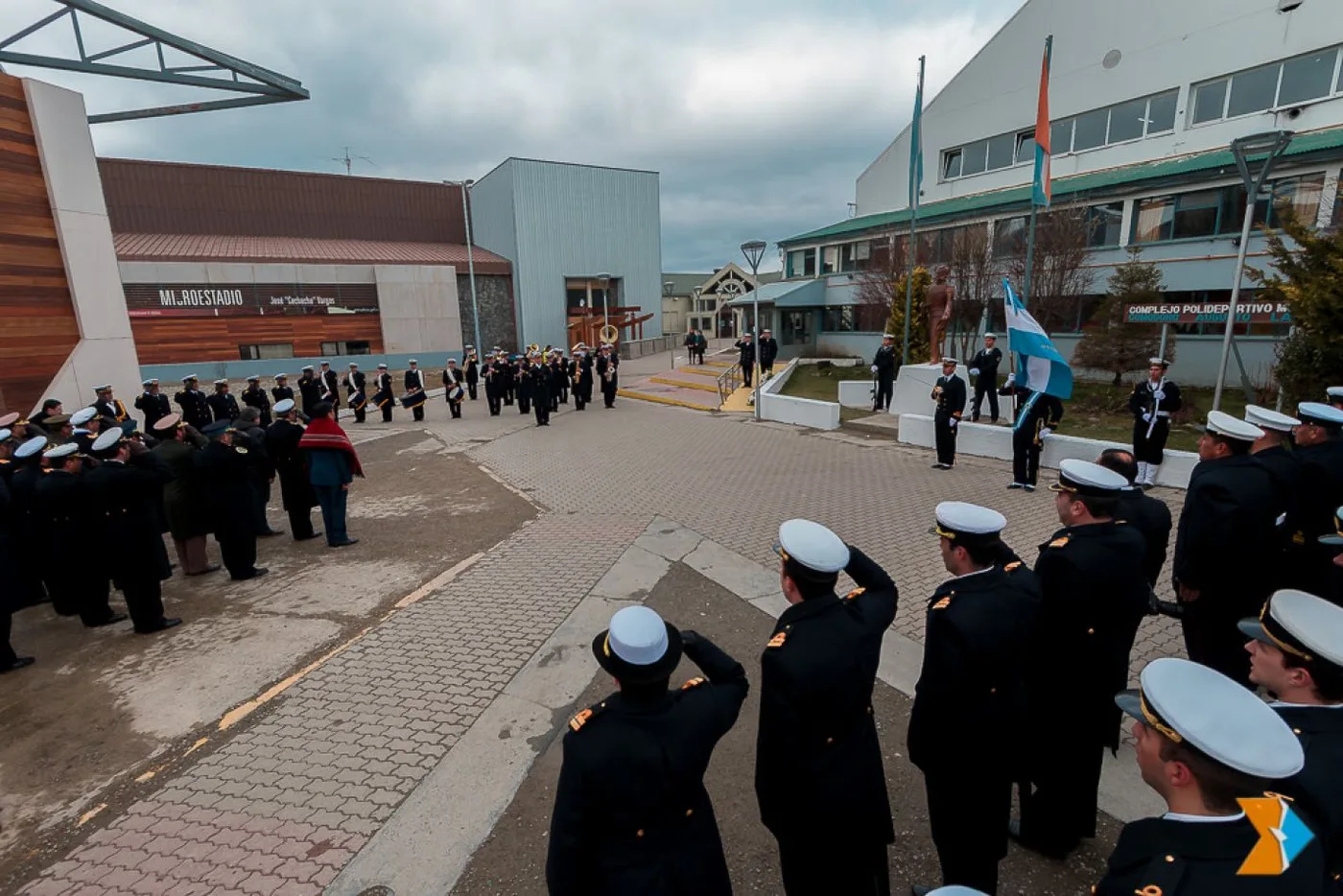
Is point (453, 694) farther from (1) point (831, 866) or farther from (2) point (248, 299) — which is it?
(2) point (248, 299)

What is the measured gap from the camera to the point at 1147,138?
23.0 m

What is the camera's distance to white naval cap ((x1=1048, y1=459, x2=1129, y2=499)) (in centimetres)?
314

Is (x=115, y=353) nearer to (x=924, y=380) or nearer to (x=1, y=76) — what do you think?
(x=1, y=76)

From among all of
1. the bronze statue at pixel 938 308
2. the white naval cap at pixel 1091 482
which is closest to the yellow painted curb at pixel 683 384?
the bronze statue at pixel 938 308

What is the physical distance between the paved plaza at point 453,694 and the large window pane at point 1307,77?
20367 millimetres

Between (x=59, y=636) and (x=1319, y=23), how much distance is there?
31.8 meters

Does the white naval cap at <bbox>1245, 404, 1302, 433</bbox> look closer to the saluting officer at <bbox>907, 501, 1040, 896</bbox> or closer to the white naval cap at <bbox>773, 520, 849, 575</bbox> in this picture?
the saluting officer at <bbox>907, 501, 1040, 896</bbox>

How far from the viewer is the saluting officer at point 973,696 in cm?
264

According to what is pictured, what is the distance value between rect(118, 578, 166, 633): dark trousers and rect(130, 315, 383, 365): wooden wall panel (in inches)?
1097

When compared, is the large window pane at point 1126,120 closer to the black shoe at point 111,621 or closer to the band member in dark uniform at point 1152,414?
the band member in dark uniform at point 1152,414

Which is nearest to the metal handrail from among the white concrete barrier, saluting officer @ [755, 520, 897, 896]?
the white concrete barrier

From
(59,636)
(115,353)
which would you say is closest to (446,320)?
(115,353)

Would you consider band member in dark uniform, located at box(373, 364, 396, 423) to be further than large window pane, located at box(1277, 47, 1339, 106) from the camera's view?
No

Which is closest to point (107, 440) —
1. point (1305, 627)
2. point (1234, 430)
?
point (1305, 627)
